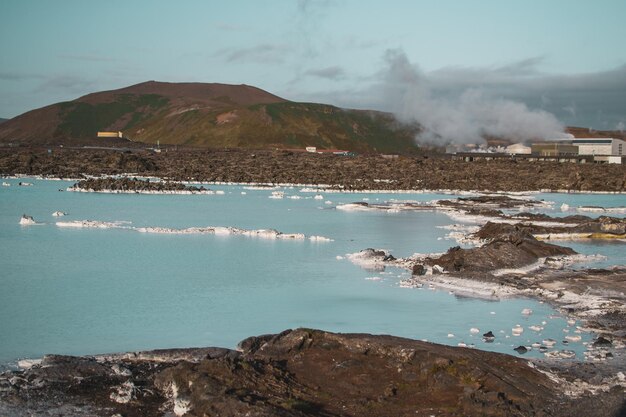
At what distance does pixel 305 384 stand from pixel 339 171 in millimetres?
57159

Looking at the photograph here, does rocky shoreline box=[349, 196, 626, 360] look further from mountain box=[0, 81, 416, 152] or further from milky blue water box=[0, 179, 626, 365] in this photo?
mountain box=[0, 81, 416, 152]

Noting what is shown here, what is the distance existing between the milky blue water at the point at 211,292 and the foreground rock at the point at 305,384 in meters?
1.15

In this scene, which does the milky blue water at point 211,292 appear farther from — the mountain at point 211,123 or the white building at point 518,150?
the mountain at point 211,123

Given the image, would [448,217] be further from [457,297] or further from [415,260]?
[457,297]

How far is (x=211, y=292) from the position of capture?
563 inches

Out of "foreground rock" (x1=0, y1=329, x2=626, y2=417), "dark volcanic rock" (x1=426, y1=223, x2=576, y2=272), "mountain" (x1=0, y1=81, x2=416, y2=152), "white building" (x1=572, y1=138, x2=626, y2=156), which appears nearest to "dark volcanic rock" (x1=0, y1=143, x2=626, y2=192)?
"dark volcanic rock" (x1=426, y1=223, x2=576, y2=272)

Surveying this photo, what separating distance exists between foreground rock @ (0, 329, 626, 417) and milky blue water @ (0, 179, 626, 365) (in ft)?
3.76

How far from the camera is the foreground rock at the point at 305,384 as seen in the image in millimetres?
7645

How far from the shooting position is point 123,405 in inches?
306

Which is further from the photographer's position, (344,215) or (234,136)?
(234,136)

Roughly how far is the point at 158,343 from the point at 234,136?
126 meters

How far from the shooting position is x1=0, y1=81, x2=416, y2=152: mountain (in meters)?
139

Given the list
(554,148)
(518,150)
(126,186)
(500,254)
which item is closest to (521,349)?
(500,254)

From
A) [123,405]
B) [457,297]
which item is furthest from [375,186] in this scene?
[123,405]
